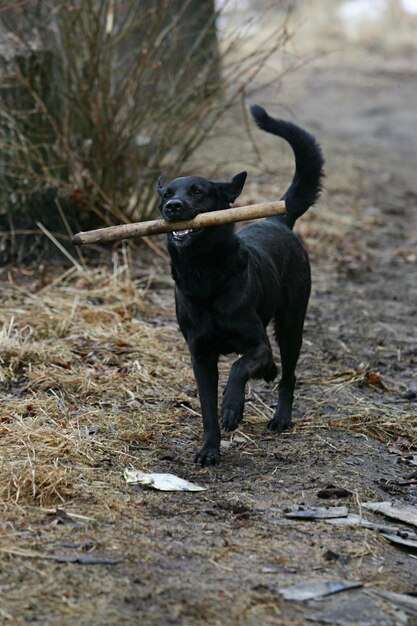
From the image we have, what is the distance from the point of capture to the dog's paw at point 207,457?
5.10 m

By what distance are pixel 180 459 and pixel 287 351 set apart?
116 centimetres

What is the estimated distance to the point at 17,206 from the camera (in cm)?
904

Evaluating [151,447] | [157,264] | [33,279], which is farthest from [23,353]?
[157,264]

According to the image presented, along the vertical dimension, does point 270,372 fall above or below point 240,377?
below

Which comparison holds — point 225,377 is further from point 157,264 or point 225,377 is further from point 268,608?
point 268,608

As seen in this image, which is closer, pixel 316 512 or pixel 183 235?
pixel 316 512

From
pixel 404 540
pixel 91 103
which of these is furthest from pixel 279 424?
pixel 91 103

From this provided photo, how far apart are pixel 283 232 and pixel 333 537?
2.33 meters

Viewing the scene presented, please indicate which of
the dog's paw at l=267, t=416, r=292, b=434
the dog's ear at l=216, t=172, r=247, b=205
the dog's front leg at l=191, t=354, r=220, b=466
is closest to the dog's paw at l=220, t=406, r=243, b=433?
the dog's front leg at l=191, t=354, r=220, b=466

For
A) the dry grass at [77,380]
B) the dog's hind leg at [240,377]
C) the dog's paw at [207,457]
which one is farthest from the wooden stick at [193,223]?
the dog's paw at [207,457]

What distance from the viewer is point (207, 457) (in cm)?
511

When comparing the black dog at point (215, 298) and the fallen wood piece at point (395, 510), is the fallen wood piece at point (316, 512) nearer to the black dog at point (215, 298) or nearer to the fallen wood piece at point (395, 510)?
the fallen wood piece at point (395, 510)

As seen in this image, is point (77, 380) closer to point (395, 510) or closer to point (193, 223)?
point (193, 223)

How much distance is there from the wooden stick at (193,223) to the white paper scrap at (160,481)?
1158mm
